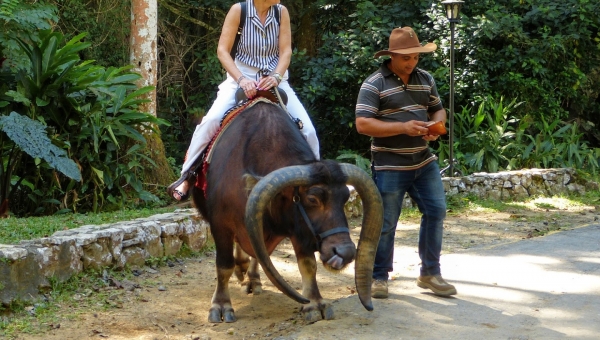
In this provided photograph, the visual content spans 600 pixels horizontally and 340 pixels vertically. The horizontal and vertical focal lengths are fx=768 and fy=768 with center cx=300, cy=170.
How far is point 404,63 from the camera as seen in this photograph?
6.10 meters

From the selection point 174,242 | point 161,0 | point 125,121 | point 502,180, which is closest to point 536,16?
point 502,180

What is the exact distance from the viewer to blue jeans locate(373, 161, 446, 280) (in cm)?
621

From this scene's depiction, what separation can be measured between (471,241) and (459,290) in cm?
279

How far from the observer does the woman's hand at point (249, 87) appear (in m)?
6.19

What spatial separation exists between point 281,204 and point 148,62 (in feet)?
19.6

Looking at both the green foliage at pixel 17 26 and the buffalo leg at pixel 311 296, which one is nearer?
the buffalo leg at pixel 311 296

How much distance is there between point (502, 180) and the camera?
40.2ft

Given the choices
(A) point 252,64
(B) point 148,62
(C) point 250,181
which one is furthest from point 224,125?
(B) point 148,62

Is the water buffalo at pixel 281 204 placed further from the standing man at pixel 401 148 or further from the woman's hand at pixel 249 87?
the standing man at pixel 401 148

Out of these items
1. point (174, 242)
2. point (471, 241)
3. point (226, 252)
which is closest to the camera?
point (226, 252)

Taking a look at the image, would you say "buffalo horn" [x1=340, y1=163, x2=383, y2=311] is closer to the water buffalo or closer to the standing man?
the water buffalo

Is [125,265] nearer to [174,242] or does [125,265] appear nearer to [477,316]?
[174,242]

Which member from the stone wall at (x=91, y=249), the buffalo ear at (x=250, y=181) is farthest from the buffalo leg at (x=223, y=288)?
the stone wall at (x=91, y=249)

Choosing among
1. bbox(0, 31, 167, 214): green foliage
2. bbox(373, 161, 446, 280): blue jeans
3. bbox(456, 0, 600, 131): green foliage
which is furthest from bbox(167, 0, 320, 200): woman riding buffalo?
bbox(456, 0, 600, 131): green foliage
